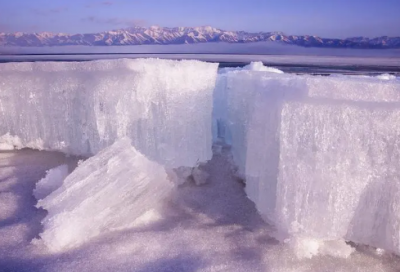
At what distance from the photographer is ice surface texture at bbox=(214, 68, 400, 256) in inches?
93.1

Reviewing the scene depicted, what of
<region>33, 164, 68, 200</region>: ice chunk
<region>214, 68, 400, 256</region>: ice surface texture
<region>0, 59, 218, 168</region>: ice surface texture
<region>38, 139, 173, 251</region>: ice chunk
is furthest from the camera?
<region>0, 59, 218, 168</region>: ice surface texture

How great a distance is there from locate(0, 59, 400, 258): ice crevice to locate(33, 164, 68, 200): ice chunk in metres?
0.01

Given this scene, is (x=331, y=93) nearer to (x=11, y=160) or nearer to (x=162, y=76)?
(x=162, y=76)

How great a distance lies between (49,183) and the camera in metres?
3.43

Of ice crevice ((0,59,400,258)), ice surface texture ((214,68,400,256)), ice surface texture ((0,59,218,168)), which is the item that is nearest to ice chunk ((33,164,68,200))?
ice crevice ((0,59,400,258))

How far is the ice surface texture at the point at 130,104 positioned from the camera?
3463mm

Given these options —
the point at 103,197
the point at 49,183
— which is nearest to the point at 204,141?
the point at 103,197

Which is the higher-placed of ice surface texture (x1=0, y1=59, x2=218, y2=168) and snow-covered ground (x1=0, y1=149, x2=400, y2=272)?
ice surface texture (x1=0, y1=59, x2=218, y2=168)

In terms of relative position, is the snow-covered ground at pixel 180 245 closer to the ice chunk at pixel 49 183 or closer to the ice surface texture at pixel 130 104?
the ice chunk at pixel 49 183

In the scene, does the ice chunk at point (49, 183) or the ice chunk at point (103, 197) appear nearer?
the ice chunk at point (103, 197)

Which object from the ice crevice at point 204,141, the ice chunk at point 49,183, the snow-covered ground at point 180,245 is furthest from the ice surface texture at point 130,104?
the snow-covered ground at point 180,245

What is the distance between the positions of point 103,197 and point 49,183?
3.04 ft

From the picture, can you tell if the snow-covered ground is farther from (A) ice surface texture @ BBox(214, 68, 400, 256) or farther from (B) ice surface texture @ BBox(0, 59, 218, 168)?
(B) ice surface texture @ BBox(0, 59, 218, 168)

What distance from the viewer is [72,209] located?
8.90 ft
